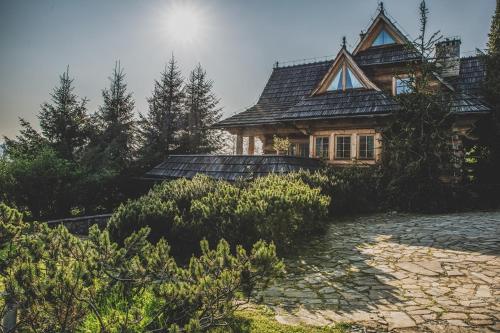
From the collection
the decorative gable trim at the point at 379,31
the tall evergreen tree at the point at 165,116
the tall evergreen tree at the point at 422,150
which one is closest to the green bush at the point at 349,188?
the tall evergreen tree at the point at 422,150

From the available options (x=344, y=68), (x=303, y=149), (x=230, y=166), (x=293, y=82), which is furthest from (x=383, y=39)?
(x=230, y=166)

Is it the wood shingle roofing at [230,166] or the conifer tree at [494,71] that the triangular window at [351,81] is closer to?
the wood shingle roofing at [230,166]

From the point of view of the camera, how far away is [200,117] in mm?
23922

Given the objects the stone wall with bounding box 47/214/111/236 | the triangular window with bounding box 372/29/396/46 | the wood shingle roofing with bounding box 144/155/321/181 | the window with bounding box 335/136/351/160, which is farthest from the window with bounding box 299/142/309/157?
the stone wall with bounding box 47/214/111/236

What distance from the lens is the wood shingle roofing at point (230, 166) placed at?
11258 mm

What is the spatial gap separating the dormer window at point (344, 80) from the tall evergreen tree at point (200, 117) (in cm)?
913

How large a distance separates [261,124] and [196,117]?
315 inches

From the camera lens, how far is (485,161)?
13.6m

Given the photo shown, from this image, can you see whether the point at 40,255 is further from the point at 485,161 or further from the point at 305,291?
the point at 485,161

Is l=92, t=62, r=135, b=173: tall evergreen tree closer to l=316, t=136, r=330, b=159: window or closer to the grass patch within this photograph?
l=316, t=136, r=330, b=159: window

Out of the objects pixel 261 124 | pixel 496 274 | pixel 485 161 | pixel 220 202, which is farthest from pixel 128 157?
pixel 485 161

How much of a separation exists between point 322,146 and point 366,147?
214 cm

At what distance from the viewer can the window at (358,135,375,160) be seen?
14.2m

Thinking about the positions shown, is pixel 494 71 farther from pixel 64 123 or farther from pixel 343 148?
pixel 64 123
